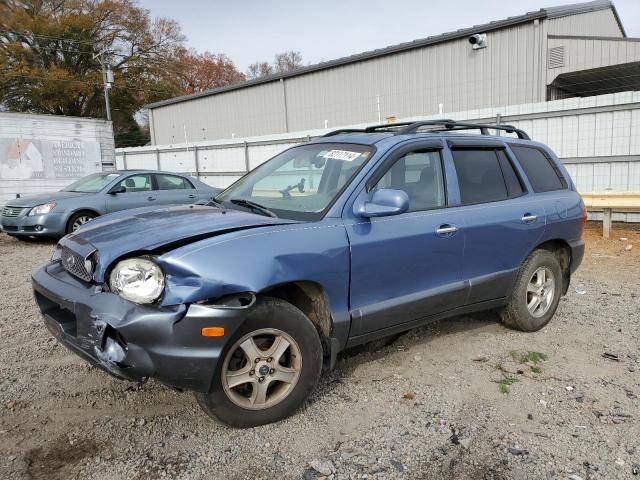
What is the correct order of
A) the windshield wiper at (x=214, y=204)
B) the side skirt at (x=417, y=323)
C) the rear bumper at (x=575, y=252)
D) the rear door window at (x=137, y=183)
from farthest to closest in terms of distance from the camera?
the rear door window at (x=137, y=183), the rear bumper at (x=575, y=252), the windshield wiper at (x=214, y=204), the side skirt at (x=417, y=323)

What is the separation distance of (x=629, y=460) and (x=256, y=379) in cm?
203

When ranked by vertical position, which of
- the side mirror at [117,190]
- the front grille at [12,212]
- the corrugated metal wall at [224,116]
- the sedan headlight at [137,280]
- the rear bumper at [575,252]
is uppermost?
the corrugated metal wall at [224,116]

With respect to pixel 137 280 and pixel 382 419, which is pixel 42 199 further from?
pixel 382 419

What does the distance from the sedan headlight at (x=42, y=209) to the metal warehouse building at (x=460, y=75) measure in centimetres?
1118

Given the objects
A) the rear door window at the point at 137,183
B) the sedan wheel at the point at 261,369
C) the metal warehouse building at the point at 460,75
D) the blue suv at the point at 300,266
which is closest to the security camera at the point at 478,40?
the metal warehouse building at the point at 460,75

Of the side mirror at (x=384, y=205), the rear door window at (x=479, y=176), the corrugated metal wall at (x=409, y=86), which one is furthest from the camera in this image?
the corrugated metal wall at (x=409, y=86)

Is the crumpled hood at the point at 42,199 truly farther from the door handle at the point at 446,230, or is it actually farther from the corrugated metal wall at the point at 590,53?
the corrugated metal wall at the point at 590,53

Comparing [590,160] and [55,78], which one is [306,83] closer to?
[590,160]

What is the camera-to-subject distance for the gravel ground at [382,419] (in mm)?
2695

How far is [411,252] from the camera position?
354cm

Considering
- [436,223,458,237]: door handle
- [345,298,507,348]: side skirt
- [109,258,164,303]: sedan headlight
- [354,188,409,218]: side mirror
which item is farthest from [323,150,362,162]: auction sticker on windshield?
[109,258,164,303]: sedan headlight

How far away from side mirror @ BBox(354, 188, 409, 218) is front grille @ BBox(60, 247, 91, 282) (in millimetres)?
1651

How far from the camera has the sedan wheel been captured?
2846 millimetres

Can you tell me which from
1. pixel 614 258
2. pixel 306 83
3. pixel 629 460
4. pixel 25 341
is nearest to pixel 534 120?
pixel 614 258
